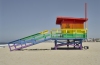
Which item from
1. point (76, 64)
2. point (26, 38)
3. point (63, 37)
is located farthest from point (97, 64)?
point (26, 38)

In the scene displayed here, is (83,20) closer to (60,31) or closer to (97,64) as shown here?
(60,31)

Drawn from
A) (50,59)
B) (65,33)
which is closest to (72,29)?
(65,33)

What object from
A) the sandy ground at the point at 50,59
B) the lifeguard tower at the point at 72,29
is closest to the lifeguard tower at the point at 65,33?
the lifeguard tower at the point at 72,29

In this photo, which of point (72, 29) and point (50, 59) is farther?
point (72, 29)

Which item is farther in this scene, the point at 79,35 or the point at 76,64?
the point at 79,35

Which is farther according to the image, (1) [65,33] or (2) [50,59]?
(1) [65,33]

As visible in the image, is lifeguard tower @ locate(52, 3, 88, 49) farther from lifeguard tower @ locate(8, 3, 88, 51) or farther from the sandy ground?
the sandy ground

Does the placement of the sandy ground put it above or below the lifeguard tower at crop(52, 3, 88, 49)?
below

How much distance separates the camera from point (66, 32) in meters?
15.9

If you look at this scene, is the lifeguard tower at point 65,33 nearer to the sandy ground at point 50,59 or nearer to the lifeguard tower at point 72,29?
the lifeguard tower at point 72,29

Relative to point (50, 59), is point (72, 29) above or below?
above

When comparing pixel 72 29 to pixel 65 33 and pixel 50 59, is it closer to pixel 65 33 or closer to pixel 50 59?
pixel 65 33

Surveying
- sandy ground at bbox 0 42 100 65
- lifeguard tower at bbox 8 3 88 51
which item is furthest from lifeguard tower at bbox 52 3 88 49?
sandy ground at bbox 0 42 100 65

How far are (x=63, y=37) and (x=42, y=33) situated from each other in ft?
7.25
